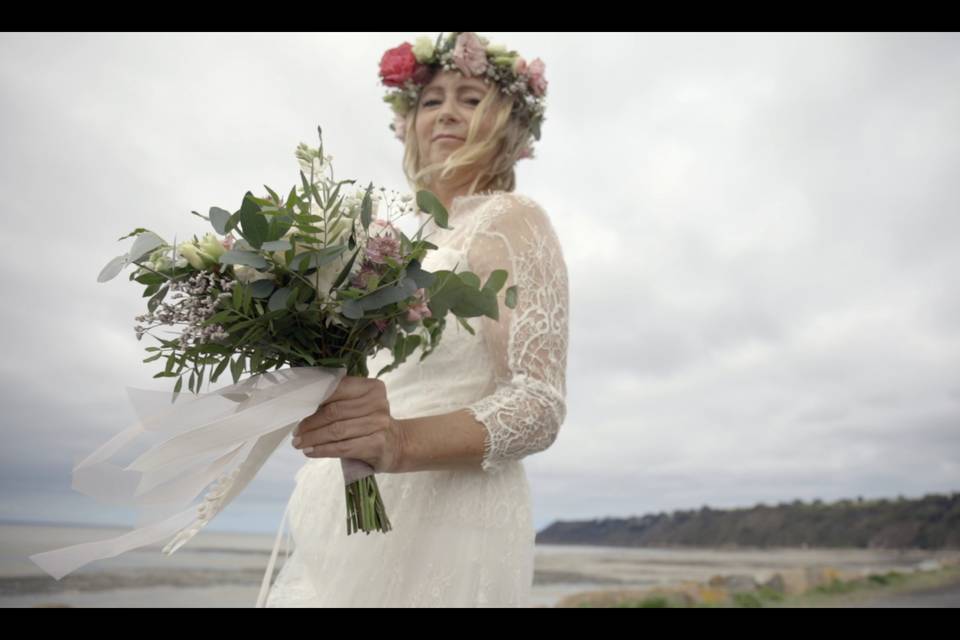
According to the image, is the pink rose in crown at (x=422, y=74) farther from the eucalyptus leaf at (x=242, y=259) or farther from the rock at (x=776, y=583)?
the rock at (x=776, y=583)

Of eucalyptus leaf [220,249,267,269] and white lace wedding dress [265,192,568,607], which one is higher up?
eucalyptus leaf [220,249,267,269]

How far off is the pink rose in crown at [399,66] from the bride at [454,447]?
41 cm

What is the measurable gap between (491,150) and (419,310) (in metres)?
0.81

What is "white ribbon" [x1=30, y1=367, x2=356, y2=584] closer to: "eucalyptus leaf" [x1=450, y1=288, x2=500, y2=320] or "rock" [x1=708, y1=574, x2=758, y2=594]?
"eucalyptus leaf" [x1=450, y1=288, x2=500, y2=320]

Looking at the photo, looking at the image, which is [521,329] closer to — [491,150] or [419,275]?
[419,275]

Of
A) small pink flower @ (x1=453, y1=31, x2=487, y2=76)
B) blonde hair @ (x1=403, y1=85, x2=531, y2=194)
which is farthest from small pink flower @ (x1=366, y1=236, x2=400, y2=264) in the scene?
small pink flower @ (x1=453, y1=31, x2=487, y2=76)

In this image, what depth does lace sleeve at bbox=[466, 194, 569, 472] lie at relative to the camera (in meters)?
1.51

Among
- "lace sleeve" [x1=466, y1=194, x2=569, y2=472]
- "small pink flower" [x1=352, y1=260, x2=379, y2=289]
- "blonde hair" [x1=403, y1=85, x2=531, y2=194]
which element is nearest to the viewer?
"small pink flower" [x1=352, y1=260, x2=379, y2=289]

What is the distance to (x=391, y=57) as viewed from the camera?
2178mm

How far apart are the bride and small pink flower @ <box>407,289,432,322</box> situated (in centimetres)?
15

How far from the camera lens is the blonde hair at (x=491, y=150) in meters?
1.94

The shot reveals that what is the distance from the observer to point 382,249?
1.28 meters

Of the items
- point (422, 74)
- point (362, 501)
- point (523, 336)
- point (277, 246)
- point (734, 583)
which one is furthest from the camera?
point (734, 583)

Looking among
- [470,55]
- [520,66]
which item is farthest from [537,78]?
[470,55]
